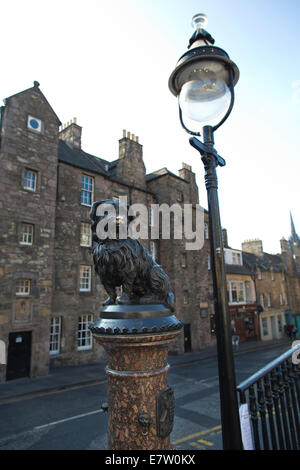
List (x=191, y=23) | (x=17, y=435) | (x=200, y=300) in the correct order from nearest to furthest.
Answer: (x=191, y=23)
(x=17, y=435)
(x=200, y=300)

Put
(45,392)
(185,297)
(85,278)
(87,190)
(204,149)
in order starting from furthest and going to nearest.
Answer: (185,297) < (87,190) < (85,278) < (45,392) < (204,149)

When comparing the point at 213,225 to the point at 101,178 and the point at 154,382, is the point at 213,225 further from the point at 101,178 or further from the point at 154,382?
the point at 101,178

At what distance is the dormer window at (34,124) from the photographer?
596 inches

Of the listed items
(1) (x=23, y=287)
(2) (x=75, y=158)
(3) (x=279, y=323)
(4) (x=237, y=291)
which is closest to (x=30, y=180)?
(2) (x=75, y=158)

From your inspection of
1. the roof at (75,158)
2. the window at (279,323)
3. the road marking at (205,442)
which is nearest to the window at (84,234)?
the roof at (75,158)

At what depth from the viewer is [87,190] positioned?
1838 centimetres

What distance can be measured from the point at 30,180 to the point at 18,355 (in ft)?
29.9

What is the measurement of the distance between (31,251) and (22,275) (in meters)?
1.33

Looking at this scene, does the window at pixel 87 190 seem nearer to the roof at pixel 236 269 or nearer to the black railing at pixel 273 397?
the black railing at pixel 273 397

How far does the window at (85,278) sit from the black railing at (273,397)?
15.4m

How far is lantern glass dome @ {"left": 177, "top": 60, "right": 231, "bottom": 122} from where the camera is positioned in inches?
97.9

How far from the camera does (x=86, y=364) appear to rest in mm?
16438

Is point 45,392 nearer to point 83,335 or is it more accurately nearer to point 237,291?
point 83,335
